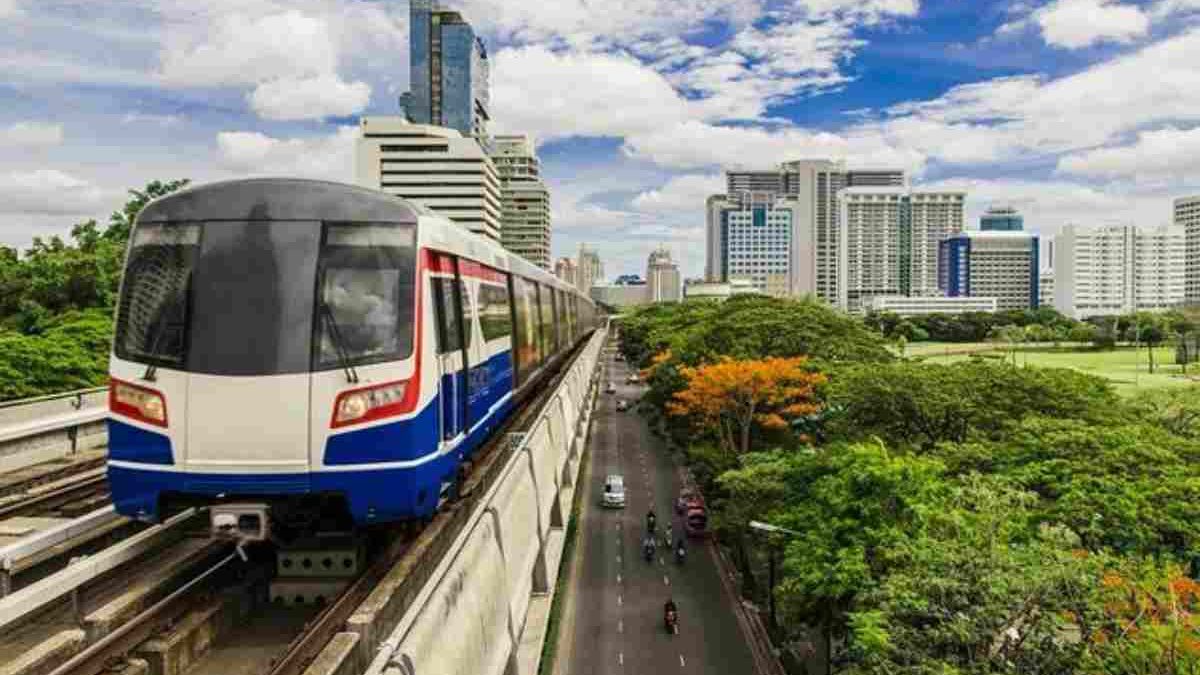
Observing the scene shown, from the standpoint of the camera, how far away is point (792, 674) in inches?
836

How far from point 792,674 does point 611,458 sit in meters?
25.6

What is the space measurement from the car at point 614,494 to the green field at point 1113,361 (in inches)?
1025

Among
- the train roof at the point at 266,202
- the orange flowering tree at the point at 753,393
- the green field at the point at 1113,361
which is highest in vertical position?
the train roof at the point at 266,202

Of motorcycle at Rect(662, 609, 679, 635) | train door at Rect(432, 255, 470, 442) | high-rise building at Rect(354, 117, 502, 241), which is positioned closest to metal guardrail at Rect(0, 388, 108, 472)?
train door at Rect(432, 255, 470, 442)

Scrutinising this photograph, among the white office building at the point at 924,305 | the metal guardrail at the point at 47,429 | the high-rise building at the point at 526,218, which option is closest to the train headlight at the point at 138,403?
the metal guardrail at the point at 47,429

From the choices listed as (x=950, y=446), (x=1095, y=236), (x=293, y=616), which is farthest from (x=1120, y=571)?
(x=1095, y=236)

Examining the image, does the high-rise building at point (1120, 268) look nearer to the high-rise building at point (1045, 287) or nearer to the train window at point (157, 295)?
the high-rise building at point (1045, 287)

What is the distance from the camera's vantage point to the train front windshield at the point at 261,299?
782 centimetres

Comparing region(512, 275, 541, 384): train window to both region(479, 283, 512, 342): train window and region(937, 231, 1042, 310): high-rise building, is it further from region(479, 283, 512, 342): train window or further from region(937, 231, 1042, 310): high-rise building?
region(937, 231, 1042, 310): high-rise building

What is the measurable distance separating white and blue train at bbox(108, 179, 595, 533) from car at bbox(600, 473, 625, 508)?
2731cm

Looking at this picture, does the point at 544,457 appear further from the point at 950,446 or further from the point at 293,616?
the point at 950,446

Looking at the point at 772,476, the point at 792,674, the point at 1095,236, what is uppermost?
the point at 1095,236

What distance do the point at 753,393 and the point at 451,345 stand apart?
71.0 ft

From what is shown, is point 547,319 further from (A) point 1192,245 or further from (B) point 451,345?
(A) point 1192,245
